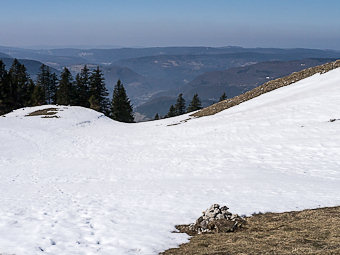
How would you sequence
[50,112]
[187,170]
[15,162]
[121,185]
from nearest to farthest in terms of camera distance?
[121,185] < [187,170] < [15,162] < [50,112]

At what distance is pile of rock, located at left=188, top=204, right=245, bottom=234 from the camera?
10.2 meters

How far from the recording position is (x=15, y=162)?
78.6 ft

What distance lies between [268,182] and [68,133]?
27349 millimetres

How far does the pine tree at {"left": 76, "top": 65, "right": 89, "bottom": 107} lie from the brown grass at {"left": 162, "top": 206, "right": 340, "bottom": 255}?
6715cm

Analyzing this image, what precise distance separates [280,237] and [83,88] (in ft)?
230

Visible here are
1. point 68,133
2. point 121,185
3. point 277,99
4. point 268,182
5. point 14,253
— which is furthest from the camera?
point 68,133

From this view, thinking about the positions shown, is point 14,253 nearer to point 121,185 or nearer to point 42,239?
point 42,239

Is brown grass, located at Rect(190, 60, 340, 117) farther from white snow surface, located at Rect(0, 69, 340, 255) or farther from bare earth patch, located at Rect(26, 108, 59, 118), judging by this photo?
bare earth patch, located at Rect(26, 108, 59, 118)

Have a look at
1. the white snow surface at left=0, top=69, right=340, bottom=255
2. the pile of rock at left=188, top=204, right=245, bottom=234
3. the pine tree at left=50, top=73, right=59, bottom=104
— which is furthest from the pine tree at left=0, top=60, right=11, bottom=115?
the pile of rock at left=188, top=204, right=245, bottom=234

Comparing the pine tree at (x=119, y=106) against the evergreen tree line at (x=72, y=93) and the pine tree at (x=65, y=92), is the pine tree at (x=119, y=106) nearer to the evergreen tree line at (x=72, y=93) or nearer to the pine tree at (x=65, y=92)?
the evergreen tree line at (x=72, y=93)

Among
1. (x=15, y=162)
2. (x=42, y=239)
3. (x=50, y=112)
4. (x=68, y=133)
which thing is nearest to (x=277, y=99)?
(x=68, y=133)

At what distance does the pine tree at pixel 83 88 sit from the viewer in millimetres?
71625

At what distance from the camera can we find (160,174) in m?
19.1

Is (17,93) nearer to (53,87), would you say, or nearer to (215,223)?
(53,87)
